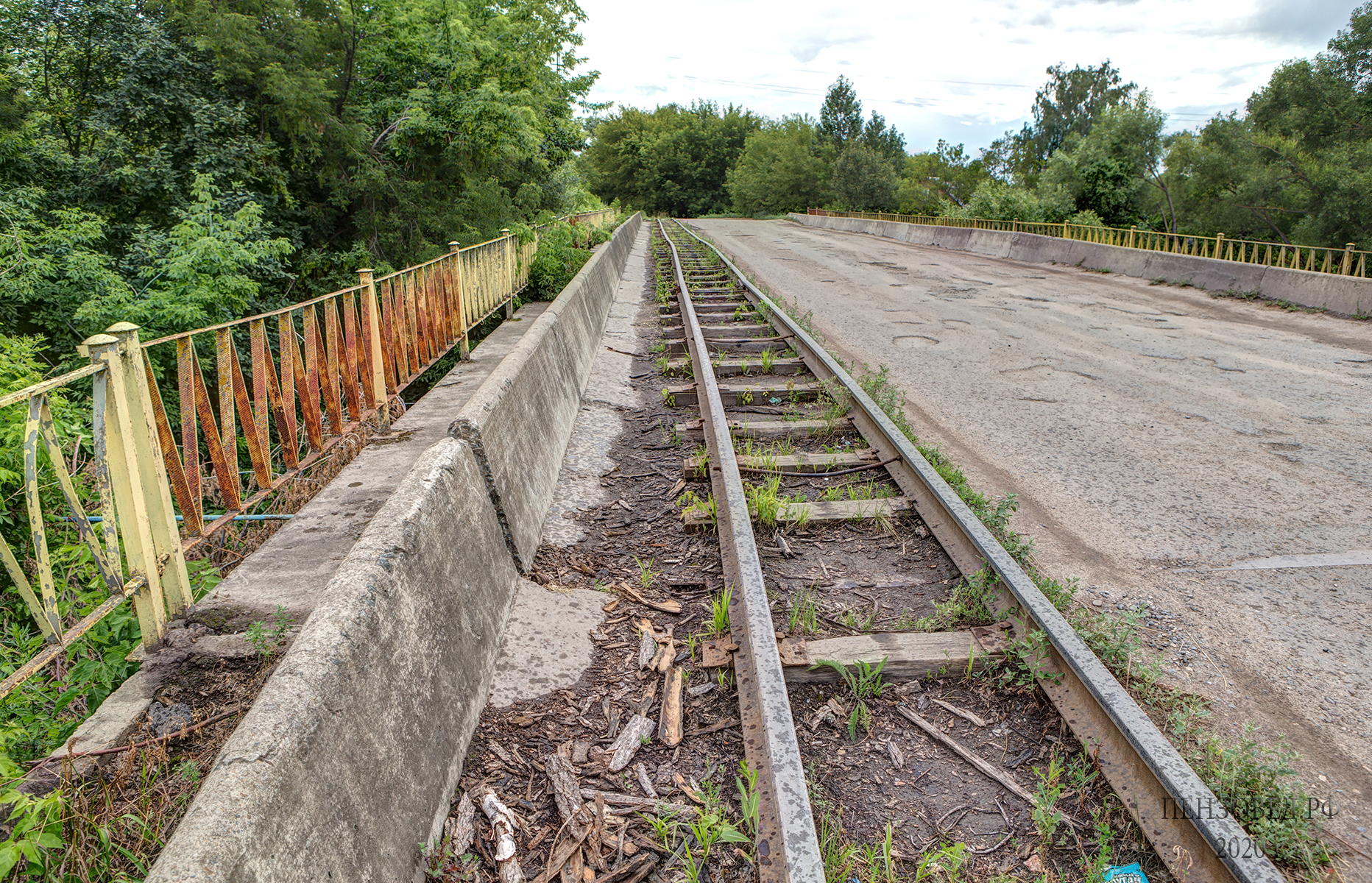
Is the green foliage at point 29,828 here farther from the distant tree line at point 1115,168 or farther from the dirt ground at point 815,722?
the distant tree line at point 1115,168

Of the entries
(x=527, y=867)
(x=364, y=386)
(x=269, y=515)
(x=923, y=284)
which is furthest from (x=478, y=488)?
(x=923, y=284)

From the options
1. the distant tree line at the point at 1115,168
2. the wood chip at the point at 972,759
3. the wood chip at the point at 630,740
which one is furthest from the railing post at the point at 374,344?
the distant tree line at the point at 1115,168

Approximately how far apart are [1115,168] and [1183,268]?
908 inches

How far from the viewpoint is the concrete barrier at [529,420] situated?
362 centimetres

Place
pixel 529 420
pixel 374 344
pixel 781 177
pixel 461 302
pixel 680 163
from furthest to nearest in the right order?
pixel 680 163
pixel 781 177
pixel 461 302
pixel 374 344
pixel 529 420

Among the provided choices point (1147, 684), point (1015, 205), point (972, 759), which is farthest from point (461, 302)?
point (1015, 205)

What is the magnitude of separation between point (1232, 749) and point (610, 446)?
4177 millimetres

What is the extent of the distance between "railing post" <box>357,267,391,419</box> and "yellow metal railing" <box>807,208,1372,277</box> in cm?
1342

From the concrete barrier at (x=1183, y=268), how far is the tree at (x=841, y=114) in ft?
258

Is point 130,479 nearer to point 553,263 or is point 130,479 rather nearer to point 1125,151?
Answer: point 553,263

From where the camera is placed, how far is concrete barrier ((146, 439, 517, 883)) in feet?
5.09

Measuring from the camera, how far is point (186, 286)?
11.7 metres

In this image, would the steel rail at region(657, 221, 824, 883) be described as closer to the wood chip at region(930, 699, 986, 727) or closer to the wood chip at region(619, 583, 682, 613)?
the wood chip at region(619, 583, 682, 613)

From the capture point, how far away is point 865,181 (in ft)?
230
